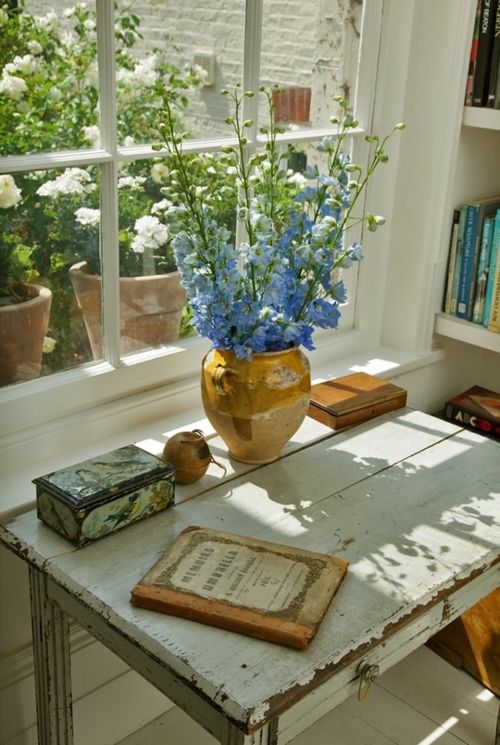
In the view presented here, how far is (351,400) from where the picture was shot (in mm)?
1833

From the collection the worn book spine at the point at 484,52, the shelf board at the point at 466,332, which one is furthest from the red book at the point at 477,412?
the worn book spine at the point at 484,52

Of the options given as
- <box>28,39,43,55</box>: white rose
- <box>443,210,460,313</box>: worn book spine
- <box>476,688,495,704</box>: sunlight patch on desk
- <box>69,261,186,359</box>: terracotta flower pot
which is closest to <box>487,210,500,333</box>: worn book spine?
<box>443,210,460,313</box>: worn book spine

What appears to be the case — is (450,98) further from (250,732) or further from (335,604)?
(250,732)

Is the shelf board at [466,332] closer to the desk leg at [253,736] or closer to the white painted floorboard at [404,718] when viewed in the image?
the white painted floorboard at [404,718]

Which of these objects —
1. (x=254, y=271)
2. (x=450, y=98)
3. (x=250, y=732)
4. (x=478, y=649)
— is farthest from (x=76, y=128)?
(x=478, y=649)

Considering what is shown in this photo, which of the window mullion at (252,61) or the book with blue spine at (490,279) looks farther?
the book with blue spine at (490,279)

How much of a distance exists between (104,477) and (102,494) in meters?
0.05

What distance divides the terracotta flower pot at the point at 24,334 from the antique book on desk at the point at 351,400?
0.55 meters

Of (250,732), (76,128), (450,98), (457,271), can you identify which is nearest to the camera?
(250,732)

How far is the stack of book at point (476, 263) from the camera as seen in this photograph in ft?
6.82

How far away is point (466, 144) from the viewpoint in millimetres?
2123

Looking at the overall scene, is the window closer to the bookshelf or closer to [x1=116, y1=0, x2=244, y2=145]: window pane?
[x1=116, y1=0, x2=244, y2=145]: window pane

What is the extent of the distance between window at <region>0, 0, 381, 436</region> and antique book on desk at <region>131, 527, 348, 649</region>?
1.55 feet

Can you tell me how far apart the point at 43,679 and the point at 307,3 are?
1.37 meters
